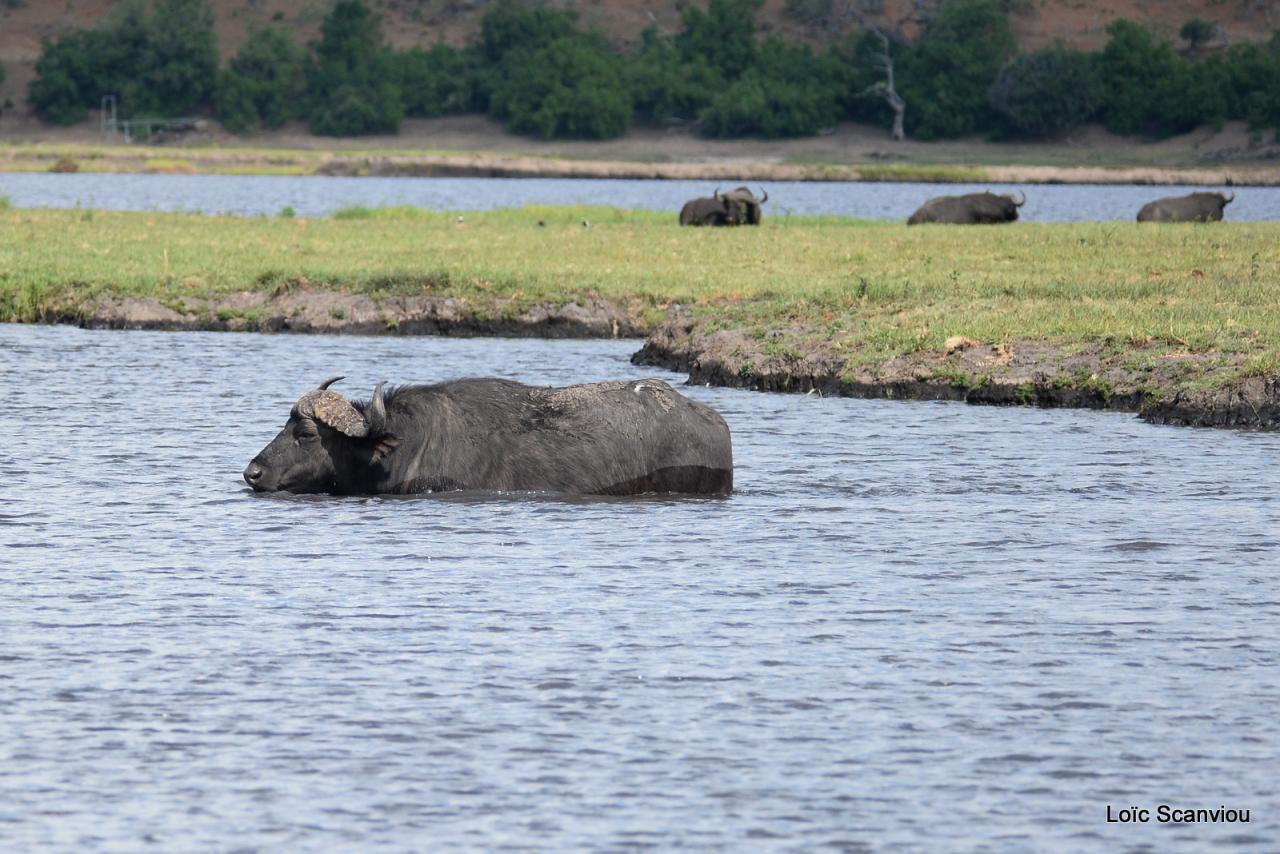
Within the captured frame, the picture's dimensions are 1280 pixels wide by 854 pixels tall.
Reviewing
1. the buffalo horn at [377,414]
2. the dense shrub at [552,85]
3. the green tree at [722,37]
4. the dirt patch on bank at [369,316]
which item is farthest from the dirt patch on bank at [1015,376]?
the green tree at [722,37]

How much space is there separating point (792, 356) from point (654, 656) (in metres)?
11.4

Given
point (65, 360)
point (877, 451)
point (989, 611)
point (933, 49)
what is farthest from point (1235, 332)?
point (933, 49)

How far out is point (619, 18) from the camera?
511 ft

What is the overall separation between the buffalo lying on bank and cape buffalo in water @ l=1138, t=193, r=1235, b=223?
7655mm

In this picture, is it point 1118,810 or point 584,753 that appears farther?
point 584,753

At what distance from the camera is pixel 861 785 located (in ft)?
25.7

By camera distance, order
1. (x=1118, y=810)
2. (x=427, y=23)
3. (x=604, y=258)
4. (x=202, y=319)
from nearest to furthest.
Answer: (x=1118, y=810)
(x=202, y=319)
(x=604, y=258)
(x=427, y=23)

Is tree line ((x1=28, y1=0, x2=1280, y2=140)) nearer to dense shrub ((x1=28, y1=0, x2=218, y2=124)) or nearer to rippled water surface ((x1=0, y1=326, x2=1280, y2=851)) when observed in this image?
dense shrub ((x1=28, y1=0, x2=218, y2=124))

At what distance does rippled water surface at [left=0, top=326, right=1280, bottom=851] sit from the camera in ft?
24.8

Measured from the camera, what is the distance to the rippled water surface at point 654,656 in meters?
7.57

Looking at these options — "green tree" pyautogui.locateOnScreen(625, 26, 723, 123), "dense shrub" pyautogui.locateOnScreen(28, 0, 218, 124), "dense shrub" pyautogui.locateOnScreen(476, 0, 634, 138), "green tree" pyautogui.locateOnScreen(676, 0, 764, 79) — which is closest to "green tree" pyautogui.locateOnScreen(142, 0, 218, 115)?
"dense shrub" pyautogui.locateOnScreen(28, 0, 218, 124)

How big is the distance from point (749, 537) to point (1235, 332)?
28.8 feet

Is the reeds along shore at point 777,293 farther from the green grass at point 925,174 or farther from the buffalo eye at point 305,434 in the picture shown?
the green grass at point 925,174

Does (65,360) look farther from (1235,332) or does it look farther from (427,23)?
(427,23)
